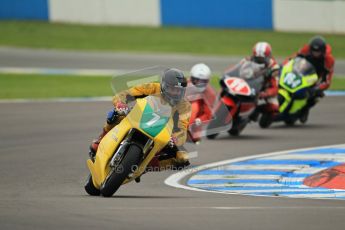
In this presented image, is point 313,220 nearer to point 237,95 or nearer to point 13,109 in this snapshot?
point 237,95

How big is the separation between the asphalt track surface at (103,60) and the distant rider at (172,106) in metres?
15.8

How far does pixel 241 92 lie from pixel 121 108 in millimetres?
6097

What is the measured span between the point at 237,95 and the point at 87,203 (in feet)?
23.3

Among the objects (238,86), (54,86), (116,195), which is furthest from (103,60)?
→ (116,195)

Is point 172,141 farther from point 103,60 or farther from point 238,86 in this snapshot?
point 103,60

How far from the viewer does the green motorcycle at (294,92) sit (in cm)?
1781

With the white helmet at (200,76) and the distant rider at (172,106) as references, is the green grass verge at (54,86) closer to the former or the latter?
the white helmet at (200,76)

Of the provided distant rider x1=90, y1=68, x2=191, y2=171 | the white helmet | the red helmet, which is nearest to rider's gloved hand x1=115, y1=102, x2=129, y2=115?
distant rider x1=90, y1=68, x2=191, y2=171

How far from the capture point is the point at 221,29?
33656 mm

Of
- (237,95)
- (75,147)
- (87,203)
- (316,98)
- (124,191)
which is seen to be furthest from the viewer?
(316,98)

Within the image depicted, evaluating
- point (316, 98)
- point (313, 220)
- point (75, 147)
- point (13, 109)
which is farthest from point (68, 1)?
point (313, 220)

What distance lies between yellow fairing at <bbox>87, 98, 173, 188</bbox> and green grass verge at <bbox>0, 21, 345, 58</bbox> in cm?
1971

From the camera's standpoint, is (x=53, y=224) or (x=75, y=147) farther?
(x=75, y=147)

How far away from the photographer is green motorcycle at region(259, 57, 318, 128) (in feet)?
58.4
